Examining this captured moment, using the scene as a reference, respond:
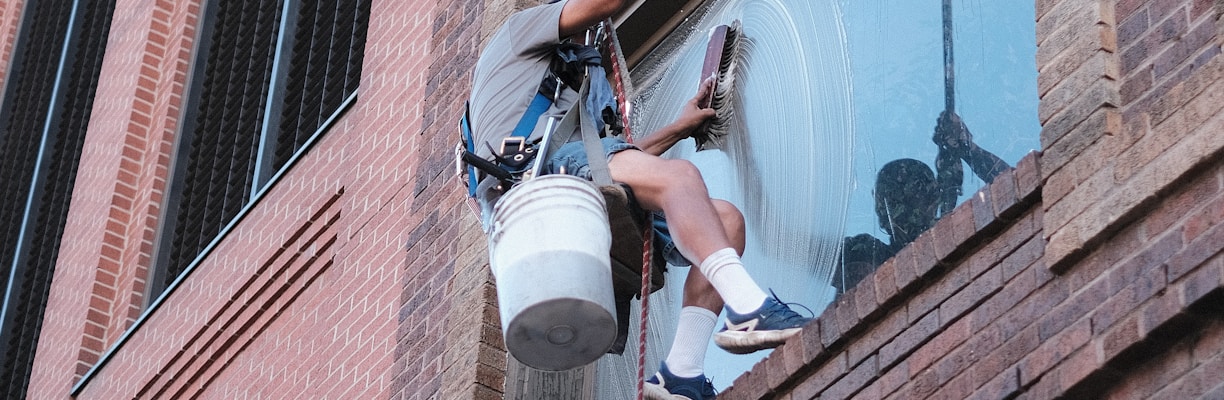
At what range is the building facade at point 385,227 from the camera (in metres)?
5.64

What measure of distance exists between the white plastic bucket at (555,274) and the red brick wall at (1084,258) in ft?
2.39

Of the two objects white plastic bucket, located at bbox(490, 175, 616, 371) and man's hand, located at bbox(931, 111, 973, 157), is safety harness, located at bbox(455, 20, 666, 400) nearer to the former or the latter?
white plastic bucket, located at bbox(490, 175, 616, 371)

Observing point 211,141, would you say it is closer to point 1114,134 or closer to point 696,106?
point 696,106

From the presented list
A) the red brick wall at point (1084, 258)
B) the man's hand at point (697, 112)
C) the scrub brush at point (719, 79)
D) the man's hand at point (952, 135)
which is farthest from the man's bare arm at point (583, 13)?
the red brick wall at point (1084, 258)

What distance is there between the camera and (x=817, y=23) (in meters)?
8.15

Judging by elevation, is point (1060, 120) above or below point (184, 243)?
below

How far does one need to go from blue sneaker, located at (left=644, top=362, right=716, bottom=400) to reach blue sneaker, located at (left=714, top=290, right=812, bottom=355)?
383mm

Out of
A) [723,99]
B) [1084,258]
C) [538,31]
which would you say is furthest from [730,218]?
[1084,258]

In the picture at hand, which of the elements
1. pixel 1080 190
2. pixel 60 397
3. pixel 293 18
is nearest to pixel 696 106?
pixel 1080 190

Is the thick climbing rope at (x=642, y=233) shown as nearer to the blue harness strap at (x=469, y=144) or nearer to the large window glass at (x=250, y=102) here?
the blue harness strap at (x=469, y=144)

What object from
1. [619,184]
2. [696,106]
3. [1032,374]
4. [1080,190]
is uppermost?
[696,106]

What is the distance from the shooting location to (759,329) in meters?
6.72

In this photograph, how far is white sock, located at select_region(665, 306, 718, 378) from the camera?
7160mm

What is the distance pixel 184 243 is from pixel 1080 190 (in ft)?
24.3
